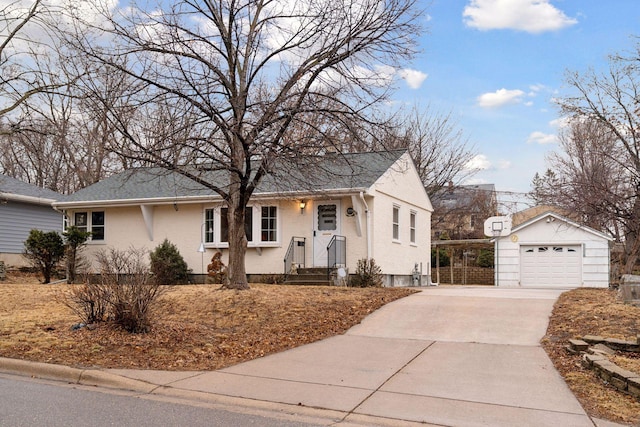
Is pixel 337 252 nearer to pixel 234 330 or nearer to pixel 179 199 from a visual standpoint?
pixel 179 199

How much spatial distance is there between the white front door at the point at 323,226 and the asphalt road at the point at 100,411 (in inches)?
434

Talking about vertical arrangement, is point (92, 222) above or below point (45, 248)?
above

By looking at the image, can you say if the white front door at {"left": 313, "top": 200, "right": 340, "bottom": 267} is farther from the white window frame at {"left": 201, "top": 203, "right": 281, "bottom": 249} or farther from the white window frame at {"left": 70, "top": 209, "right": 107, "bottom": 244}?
the white window frame at {"left": 70, "top": 209, "right": 107, "bottom": 244}

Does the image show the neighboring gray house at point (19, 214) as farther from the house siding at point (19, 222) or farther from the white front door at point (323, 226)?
the white front door at point (323, 226)

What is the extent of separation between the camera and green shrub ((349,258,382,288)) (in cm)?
1600

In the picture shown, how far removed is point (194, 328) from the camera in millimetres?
9180

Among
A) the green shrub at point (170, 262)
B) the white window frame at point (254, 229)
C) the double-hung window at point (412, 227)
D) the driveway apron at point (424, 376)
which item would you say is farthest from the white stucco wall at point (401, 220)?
the driveway apron at point (424, 376)

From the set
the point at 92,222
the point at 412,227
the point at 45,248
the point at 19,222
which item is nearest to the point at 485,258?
the point at 412,227

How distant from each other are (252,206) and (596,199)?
1027cm

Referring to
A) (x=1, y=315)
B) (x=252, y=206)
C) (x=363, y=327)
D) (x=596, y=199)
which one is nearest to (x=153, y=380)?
(x=363, y=327)

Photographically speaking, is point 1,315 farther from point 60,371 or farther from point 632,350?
point 632,350

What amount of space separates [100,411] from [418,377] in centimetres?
364

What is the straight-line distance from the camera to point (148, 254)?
63.2 ft

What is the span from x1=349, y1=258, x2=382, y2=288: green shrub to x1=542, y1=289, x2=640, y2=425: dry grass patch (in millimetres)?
4987
